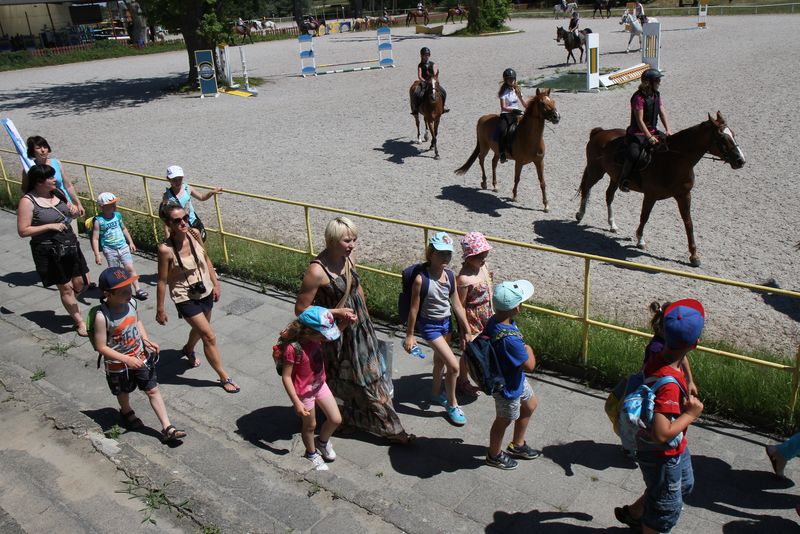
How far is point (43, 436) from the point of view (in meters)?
5.38

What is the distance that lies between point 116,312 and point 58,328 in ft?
11.2

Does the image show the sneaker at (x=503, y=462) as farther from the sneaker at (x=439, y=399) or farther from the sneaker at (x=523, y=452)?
the sneaker at (x=439, y=399)

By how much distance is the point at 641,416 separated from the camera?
147 inches

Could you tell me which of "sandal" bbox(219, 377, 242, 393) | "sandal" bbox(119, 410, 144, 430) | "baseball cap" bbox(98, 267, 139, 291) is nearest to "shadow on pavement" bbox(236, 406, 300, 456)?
"sandal" bbox(219, 377, 242, 393)

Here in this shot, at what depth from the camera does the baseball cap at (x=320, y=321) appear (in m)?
4.57

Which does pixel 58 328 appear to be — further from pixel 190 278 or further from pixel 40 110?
pixel 40 110

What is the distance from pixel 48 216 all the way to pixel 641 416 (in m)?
6.41

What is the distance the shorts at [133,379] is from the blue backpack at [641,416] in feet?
11.6

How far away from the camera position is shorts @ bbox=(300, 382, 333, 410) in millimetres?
4902

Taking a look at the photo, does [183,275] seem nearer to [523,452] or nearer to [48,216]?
[48,216]

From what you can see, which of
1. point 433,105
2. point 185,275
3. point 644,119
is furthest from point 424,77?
point 185,275

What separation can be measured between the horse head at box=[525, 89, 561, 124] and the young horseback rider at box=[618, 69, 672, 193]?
56.6 inches

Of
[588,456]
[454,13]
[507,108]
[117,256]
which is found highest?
[454,13]

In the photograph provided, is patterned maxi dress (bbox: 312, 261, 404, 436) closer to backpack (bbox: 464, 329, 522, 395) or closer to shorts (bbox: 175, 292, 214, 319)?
backpack (bbox: 464, 329, 522, 395)
